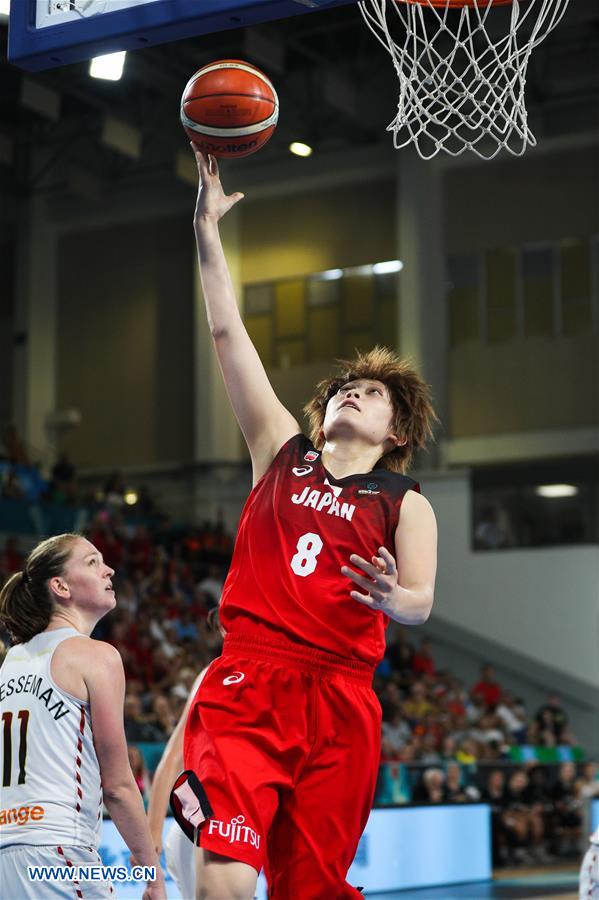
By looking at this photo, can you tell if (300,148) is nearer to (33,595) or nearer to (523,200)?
(523,200)

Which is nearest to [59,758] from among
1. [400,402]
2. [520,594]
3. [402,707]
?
[400,402]

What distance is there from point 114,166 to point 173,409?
14.8ft

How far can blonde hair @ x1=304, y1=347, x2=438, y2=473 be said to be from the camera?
410 cm

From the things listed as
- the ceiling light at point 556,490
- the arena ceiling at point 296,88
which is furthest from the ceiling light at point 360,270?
the ceiling light at point 556,490

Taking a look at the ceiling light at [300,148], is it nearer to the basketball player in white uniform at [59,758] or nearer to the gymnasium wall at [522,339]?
the gymnasium wall at [522,339]

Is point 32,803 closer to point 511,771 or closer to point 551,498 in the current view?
point 511,771

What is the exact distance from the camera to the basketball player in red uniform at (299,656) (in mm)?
3383

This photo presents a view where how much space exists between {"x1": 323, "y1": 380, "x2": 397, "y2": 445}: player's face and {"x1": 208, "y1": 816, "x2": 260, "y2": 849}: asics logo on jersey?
4.06ft

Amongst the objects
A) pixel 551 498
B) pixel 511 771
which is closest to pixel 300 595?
pixel 511 771

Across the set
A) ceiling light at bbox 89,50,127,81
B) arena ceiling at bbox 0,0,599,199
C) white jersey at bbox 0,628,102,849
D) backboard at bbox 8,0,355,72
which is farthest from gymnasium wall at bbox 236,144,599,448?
white jersey at bbox 0,628,102,849

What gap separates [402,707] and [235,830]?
13.1 metres

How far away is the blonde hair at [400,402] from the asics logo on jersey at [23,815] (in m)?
1.42

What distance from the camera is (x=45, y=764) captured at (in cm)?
360

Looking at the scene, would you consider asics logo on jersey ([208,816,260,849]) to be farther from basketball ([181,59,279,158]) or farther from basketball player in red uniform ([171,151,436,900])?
basketball ([181,59,279,158])
